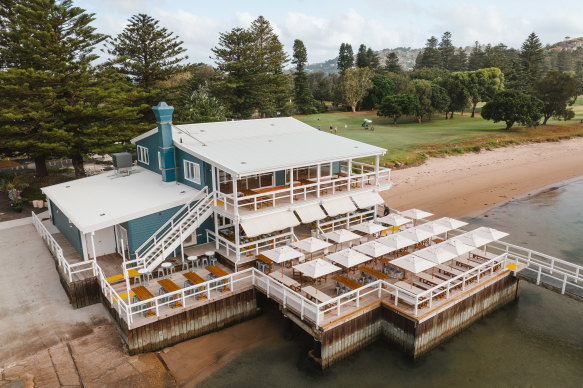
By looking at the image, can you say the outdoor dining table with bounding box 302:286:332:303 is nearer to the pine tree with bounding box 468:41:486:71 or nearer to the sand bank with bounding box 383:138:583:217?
the sand bank with bounding box 383:138:583:217

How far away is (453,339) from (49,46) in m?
35.6

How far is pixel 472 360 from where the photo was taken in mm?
15742

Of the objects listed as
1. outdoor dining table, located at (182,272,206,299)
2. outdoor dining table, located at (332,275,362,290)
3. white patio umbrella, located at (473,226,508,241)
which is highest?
white patio umbrella, located at (473,226,508,241)

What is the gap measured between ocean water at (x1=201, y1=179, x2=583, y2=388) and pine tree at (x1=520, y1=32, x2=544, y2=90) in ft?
276

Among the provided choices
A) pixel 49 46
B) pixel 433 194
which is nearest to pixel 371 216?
pixel 433 194

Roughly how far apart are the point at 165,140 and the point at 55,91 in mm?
15738

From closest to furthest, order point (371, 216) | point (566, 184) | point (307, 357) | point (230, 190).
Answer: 1. point (307, 357)
2. point (230, 190)
3. point (371, 216)
4. point (566, 184)

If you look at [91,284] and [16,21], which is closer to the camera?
[91,284]

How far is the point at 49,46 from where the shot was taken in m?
32.8

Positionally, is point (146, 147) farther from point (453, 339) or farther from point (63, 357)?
point (453, 339)

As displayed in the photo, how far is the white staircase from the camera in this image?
18.3 meters

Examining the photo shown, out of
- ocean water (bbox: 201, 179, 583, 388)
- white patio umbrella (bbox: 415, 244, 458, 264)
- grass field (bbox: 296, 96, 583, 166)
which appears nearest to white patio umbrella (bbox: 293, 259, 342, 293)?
ocean water (bbox: 201, 179, 583, 388)

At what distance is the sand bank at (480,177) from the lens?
3475cm

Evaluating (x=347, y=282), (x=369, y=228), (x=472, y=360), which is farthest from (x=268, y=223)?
(x=472, y=360)
